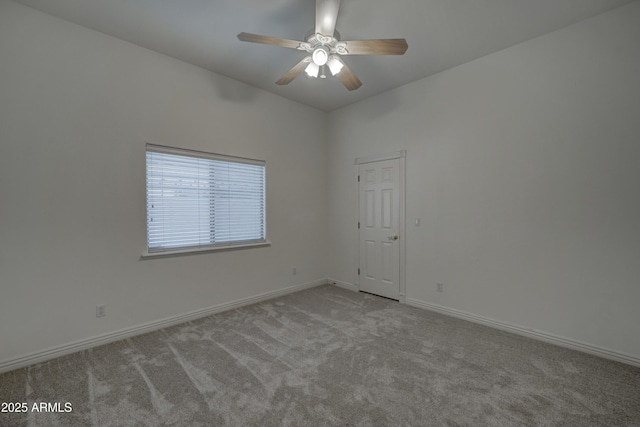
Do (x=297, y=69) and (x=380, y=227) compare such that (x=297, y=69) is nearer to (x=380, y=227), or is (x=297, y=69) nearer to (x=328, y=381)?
(x=380, y=227)

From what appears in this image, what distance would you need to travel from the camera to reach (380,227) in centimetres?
412

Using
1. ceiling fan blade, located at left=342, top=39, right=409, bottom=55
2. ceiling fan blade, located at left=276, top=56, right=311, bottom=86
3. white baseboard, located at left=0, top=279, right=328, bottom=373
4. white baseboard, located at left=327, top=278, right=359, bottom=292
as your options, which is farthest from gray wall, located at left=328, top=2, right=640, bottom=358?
white baseboard, located at left=0, top=279, right=328, bottom=373

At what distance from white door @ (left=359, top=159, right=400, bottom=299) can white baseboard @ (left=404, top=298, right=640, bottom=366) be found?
1.69 feet

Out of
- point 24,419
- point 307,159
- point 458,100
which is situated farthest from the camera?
point 307,159

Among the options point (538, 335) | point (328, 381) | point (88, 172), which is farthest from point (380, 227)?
point (88, 172)

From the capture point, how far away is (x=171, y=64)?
3088 mm

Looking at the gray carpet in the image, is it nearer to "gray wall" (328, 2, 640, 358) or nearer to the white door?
"gray wall" (328, 2, 640, 358)

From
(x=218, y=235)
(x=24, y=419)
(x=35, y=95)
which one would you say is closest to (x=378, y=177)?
(x=218, y=235)

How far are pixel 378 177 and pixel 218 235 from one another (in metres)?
2.46

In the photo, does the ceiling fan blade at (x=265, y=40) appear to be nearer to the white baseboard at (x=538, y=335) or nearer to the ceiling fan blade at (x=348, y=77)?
the ceiling fan blade at (x=348, y=77)

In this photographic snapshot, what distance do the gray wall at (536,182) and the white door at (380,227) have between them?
0.74 ft

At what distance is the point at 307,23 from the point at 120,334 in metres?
3.56

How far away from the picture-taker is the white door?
12.9 ft

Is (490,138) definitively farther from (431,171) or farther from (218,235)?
(218,235)
